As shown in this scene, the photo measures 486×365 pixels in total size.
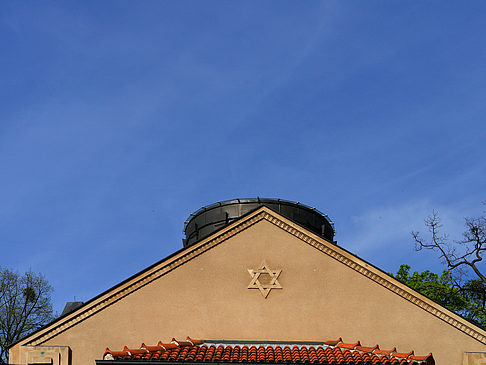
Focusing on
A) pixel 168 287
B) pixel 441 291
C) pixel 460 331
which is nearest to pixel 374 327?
pixel 460 331

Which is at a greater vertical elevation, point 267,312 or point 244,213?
point 244,213

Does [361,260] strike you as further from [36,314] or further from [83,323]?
[36,314]

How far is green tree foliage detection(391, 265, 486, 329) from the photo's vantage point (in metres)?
38.8

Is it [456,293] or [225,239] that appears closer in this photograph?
[225,239]

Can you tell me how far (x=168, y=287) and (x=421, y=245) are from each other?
69.5 feet

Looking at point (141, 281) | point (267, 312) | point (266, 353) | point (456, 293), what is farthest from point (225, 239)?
point (456, 293)

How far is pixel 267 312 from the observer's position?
20.2 metres

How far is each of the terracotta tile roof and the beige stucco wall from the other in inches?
22.2

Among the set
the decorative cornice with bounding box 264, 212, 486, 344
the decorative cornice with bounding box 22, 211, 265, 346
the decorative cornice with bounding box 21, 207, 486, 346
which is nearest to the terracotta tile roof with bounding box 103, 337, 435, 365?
the decorative cornice with bounding box 264, 212, 486, 344

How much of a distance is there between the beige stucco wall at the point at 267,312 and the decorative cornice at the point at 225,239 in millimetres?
152

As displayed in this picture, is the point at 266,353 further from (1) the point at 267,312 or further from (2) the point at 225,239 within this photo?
(2) the point at 225,239

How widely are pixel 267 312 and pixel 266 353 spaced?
6.98ft

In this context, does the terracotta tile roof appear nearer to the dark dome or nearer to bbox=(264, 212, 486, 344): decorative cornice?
bbox=(264, 212, 486, 344): decorative cornice

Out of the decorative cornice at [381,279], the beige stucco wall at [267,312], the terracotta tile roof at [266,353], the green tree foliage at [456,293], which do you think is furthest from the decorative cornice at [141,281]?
the green tree foliage at [456,293]
